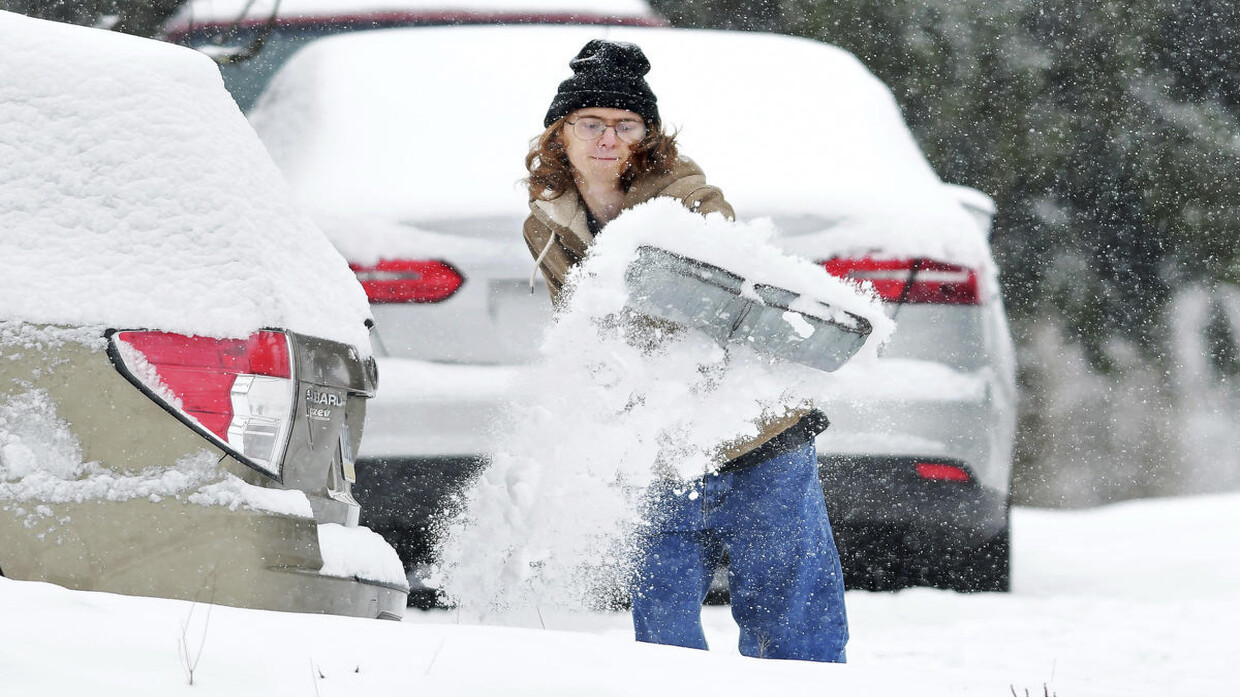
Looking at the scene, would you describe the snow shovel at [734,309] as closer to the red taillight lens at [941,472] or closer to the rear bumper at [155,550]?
the rear bumper at [155,550]

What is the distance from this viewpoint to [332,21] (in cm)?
547

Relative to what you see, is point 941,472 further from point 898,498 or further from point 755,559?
point 755,559

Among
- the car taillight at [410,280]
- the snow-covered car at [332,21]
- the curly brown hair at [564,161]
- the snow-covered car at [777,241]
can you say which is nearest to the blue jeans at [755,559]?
the snow-covered car at [777,241]

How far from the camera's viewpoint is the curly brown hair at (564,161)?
11.0 feet

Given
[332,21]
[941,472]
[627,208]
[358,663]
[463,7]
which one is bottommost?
[941,472]

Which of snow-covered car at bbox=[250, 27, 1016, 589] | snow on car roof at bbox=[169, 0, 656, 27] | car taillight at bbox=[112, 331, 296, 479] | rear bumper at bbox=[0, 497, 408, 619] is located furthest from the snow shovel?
snow on car roof at bbox=[169, 0, 656, 27]

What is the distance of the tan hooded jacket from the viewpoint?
10.5 feet

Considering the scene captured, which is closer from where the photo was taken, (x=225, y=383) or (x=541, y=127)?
(x=225, y=383)

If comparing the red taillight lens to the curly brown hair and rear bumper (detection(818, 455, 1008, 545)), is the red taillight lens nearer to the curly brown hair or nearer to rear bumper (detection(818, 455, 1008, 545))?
rear bumper (detection(818, 455, 1008, 545))

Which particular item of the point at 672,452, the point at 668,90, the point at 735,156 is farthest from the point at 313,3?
the point at 672,452

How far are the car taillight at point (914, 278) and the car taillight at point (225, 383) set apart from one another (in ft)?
5.66

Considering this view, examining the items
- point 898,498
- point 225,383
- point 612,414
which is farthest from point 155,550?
point 898,498

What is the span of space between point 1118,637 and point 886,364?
4.75ft

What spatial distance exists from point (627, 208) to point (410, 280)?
935mm
